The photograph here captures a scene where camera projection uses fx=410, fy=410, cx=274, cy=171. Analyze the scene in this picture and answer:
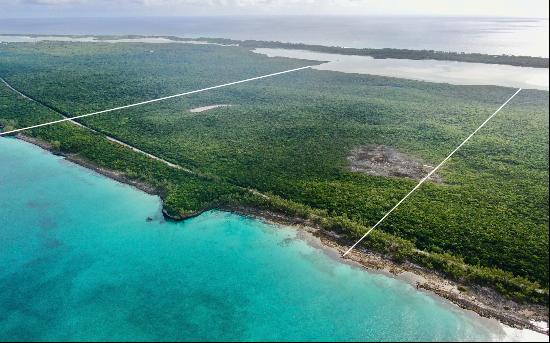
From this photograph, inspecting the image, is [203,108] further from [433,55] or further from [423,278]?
[433,55]

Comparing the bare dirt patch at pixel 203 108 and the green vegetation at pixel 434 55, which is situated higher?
the green vegetation at pixel 434 55

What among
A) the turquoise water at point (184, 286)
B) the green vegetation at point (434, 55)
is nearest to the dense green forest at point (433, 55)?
the green vegetation at point (434, 55)

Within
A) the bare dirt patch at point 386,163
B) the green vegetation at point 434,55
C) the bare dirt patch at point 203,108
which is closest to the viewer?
the bare dirt patch at point 386,163

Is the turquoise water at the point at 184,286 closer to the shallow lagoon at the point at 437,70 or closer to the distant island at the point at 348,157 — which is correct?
the distant island at the point at 348,157

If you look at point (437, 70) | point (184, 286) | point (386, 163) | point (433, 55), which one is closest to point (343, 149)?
point (386, 163)

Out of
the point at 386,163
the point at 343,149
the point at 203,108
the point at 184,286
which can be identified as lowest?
the point at 184,286

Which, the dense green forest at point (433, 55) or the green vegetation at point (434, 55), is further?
the dense green forest at point (433, 55)

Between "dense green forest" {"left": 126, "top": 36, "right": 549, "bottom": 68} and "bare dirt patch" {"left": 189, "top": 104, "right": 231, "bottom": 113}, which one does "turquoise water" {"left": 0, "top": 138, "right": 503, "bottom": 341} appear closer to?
"bare dirt patch" {"left": 189, "top": 104, "right": 231, "bottom": 113}
